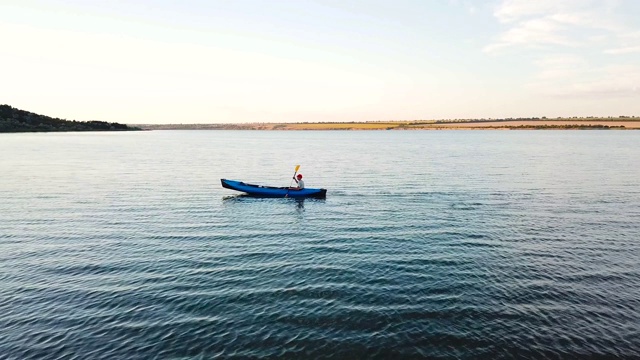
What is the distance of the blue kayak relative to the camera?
146 ft

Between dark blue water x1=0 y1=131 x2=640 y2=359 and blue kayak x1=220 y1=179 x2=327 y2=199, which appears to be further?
blue kayak x1=220 y1=179 x2=327 y2=199

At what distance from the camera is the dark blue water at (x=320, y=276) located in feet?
51.2

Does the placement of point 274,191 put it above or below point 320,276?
below

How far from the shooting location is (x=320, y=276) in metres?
21.8

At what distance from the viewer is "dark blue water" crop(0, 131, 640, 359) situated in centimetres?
1560

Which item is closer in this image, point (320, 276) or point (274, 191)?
point (320, 276)

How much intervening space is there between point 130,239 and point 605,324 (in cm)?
2723

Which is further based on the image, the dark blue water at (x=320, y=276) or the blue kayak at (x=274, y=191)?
the blue kayak at (x=274, y=191)

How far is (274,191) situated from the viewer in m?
45.9

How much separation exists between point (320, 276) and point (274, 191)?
25001 millimetres

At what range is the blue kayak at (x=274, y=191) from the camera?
4459 centimetres

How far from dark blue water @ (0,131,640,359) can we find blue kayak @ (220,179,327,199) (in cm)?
117

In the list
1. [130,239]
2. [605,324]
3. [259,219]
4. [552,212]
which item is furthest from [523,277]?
[130,239]

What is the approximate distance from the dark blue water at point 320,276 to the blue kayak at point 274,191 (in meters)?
1.17
